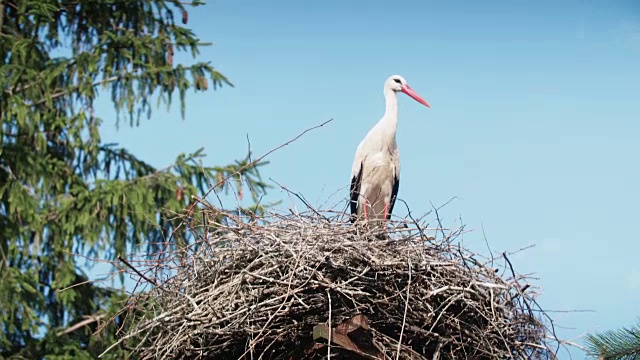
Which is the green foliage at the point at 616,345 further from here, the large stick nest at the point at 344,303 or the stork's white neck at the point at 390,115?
the stork's white neck at the point at 390,115

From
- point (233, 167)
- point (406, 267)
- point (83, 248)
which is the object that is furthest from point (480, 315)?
point (83, 248)

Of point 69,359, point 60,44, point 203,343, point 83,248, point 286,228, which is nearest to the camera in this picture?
point 203,343

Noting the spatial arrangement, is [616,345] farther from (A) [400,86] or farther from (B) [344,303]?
(A) [400,86]

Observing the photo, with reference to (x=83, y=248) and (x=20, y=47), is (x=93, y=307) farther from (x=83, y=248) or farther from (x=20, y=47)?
(x=20, y=47)

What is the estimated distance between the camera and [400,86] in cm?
796

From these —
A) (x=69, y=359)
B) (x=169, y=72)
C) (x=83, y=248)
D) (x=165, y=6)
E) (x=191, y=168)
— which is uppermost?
(x=165, y=6)

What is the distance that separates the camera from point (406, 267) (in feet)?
14.9

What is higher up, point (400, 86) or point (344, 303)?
point (400, 86)

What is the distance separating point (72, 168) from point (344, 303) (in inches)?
358

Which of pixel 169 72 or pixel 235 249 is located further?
pixel 169 72

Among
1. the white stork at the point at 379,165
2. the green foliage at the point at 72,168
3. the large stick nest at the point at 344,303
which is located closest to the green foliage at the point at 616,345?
the large stick nest at the point at 344,303

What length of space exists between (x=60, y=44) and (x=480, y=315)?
10064 millimetres

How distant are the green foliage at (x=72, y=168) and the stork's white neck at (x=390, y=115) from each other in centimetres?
358

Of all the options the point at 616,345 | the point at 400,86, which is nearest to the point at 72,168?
the point at 400,86
